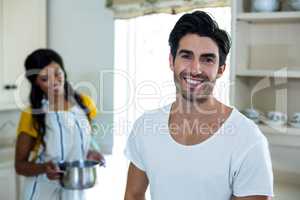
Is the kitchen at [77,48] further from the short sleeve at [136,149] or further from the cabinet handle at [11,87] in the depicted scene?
the short sleeve at [136,149]

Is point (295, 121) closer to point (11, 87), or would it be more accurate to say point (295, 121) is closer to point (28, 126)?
point (28, 126)

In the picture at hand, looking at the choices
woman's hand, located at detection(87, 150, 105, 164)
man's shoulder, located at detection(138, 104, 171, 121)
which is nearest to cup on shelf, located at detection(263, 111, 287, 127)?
woman's hand, located at detection(87, 150, 105, 164)

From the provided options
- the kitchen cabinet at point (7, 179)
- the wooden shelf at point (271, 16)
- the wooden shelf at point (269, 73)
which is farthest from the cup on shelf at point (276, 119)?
the kitchen cabinet at point (7, 179)

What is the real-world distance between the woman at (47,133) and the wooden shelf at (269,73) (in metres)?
0.72

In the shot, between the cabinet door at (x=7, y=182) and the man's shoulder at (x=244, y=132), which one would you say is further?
the cabinet door at (x=7, y=182)

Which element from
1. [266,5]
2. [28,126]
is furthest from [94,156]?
[266,5]

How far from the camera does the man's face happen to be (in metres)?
0.83

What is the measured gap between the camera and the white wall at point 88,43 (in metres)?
2.38

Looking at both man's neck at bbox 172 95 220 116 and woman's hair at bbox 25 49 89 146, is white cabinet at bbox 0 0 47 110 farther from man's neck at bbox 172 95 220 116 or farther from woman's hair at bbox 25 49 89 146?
man's neck at bbox 172 95 220 116

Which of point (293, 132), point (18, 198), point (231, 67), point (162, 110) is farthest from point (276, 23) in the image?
point (18, 198)

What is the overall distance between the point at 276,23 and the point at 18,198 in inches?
67.6

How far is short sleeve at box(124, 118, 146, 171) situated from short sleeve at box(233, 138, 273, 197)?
0.24 m

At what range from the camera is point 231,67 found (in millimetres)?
1724

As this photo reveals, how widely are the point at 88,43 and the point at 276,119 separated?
123cm
